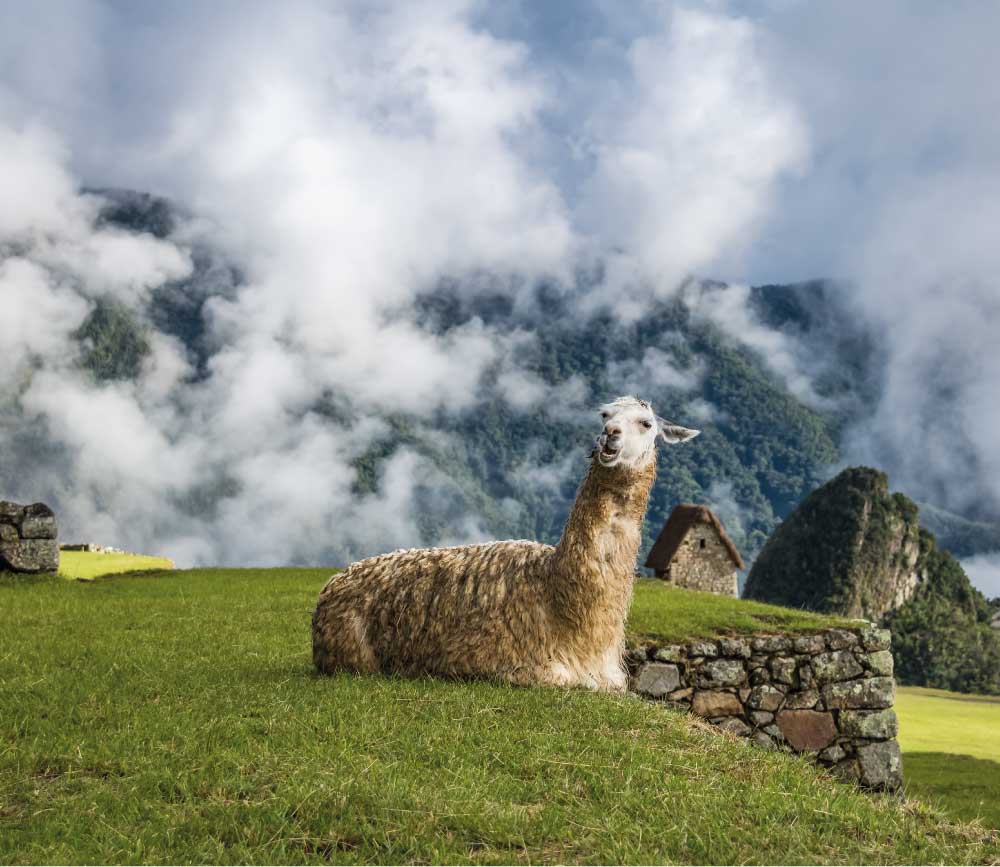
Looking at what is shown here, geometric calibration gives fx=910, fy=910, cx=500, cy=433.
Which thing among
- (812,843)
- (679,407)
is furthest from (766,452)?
(812,843)

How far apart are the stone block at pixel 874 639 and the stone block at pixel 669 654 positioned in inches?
110

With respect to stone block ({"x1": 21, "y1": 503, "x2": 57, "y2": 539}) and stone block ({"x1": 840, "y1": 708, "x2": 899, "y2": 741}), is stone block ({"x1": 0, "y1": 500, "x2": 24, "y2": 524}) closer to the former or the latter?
stone block ({"x1": 21, "y1": 503, "x2": 57, "y2": 539})

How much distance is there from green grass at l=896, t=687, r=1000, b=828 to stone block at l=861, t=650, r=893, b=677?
5.44ft

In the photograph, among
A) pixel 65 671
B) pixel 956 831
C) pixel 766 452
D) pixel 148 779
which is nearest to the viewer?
pixel 956 831

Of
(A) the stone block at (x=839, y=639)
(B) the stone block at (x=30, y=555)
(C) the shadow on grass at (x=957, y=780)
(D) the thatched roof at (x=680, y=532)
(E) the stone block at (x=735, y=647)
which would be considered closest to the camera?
(E) the stone block at (x=735, y=647)

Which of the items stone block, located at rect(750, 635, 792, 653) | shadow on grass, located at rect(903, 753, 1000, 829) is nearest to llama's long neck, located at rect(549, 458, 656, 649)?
stone block, located at rect(750, 635, 792, 653)

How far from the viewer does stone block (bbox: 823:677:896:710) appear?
11609mm

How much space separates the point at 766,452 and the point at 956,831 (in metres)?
181

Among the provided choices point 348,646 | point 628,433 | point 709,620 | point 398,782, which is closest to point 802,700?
point 709,620

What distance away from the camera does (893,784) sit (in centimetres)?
1162

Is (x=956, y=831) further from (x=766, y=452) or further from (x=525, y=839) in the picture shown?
(x=766, y=452)

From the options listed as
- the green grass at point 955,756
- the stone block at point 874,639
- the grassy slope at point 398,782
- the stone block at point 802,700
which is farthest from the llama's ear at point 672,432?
the green grass at point 955,756

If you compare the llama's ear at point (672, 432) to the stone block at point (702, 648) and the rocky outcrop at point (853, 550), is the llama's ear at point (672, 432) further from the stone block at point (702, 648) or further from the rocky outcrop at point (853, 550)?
the rocky outcrop at point (853, 550)

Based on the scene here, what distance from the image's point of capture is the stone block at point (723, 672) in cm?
1100
